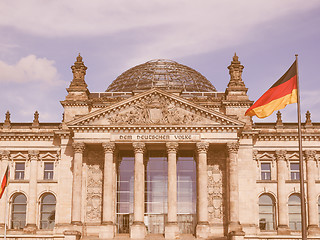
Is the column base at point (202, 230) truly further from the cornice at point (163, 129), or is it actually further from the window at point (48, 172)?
the window at point (48, 172)

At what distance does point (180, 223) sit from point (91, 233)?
10.8 m

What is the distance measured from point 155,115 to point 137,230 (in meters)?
13.5

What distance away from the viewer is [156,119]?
62.1 meters

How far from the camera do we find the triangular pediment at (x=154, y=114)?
61.6m

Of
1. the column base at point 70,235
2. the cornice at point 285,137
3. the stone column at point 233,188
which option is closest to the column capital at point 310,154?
the cornice at point 285,137

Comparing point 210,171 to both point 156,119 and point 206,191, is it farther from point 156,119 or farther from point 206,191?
point 156,119

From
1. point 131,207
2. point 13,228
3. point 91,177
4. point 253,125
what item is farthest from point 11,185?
point 253,125

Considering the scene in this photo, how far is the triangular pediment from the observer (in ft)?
202

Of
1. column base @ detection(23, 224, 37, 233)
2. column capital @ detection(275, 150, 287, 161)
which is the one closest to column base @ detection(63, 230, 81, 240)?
column base @ detection(23, 224, 37, 233)

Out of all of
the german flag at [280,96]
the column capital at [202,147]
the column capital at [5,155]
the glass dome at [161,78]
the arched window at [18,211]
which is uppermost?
the glass dome at [161,78]

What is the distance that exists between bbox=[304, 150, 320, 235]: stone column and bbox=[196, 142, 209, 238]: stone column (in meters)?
14.0

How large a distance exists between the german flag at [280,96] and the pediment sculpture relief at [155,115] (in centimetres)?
2519

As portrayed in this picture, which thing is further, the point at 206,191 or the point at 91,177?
the point at 91,177

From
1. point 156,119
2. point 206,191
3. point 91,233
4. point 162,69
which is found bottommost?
point 91,233
